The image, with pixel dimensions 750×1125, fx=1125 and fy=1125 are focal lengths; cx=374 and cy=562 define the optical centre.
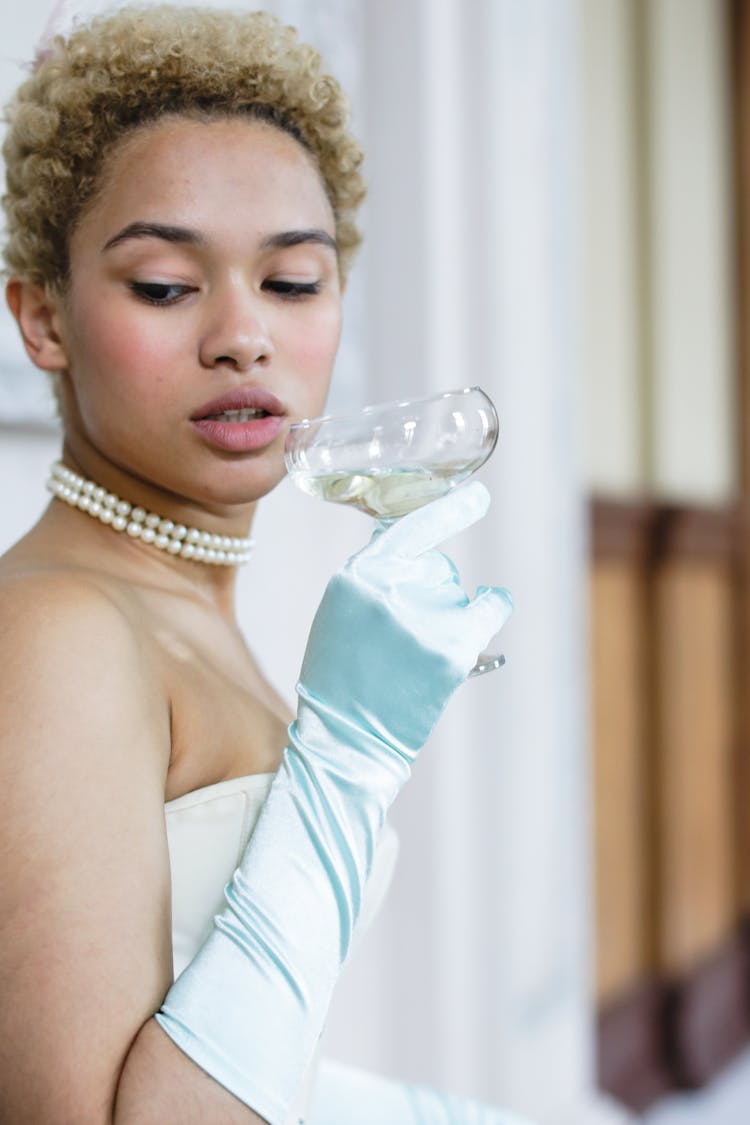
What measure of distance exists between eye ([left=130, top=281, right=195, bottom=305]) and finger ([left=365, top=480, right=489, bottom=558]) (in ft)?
0.68

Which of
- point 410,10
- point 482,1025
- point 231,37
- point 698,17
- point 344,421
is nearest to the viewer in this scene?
point 344,421

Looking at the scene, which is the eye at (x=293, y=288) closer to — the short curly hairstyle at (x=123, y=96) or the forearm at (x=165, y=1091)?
the short curly hairstyle at (x=123, y=96)

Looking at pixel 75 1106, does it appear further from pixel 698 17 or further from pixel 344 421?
pixel 698 17

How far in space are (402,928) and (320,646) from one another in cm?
129

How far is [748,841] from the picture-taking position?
9.98 ft

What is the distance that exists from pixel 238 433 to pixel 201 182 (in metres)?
0.17

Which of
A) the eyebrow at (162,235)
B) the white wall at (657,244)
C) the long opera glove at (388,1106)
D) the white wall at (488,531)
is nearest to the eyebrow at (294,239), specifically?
the eyebrow at (162,235)

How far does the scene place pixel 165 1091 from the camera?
0.59 meters

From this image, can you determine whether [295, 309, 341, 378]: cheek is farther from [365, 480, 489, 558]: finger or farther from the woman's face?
[365, 480, 489, 558]: finger

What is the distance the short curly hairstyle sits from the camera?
2.53 ft

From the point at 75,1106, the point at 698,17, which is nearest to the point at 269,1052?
the point at 75,1106

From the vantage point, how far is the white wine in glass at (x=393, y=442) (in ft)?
2.30

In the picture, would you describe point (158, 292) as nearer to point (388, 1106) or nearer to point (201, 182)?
point (201, 182)

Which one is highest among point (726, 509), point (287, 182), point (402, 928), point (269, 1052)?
point (287, 182)
